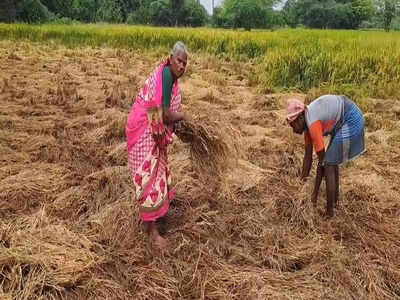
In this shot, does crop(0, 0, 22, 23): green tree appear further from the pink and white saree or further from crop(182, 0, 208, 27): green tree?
the pink and white saree

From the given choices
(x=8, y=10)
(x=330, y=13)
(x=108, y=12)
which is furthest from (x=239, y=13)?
(x=8, y=10)

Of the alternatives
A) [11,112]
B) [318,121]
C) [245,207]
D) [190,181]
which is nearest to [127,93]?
[11,112]

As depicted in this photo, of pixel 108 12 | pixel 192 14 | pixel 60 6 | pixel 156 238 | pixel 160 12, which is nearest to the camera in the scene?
pixel 156 238

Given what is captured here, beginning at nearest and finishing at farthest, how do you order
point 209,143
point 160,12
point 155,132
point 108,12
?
point 155,132 < point 209,143 < point 108,12 < point 160,12

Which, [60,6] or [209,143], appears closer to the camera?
[209,143]

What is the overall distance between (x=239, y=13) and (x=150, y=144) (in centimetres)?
Result: 4179

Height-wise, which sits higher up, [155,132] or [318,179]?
[155,132]

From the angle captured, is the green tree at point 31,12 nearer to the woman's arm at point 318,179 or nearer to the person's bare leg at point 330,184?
the woman's arm at point 318,179

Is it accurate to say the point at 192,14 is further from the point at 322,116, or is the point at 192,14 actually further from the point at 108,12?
the point at 322,116

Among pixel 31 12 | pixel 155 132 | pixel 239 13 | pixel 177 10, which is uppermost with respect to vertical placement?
pixel 177 10

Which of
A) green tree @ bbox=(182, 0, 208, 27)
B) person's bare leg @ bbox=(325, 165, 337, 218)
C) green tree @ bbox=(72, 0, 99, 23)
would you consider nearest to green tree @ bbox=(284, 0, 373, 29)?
green tree @ bbox=(182, 0, 208, 27)

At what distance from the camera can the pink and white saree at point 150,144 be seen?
258 cm

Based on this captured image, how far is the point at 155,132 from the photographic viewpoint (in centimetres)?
264

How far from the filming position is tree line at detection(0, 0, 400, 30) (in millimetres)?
41531
